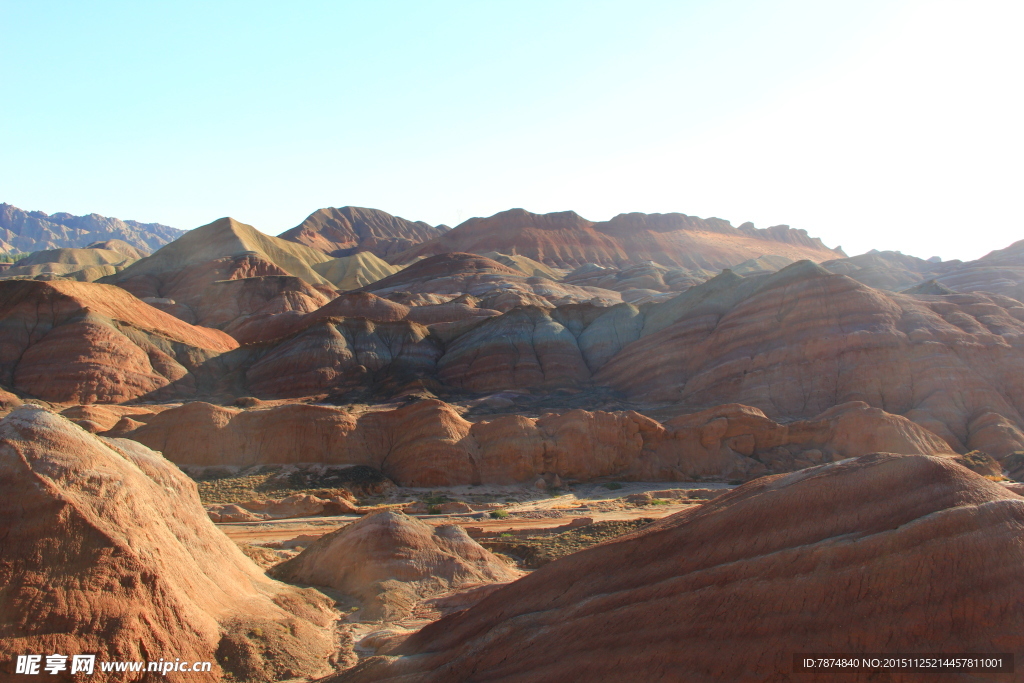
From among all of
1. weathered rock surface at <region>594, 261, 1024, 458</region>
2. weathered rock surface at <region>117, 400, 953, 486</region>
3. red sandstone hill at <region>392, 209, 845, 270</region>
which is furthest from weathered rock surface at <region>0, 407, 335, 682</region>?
red sandstone hill at <region>392, 209, 845, 270</region>

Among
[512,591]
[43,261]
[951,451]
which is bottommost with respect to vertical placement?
[951,451]

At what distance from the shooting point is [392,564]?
43.6 ft

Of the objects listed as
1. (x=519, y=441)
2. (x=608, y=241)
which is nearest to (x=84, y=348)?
(x=519, y=441)

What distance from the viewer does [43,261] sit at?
12912 centimetres

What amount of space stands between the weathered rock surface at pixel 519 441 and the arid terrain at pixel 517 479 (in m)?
0.11

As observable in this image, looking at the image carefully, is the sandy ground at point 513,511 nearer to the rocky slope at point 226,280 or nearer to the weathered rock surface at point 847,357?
the weathered rock surface at point 847,357

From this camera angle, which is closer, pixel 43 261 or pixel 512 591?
pixel 512 591

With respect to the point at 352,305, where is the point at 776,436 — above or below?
below

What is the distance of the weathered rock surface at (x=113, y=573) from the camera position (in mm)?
7781

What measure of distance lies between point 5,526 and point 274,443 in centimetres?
1977

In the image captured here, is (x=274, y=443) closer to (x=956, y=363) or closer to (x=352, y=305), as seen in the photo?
(x=956, y=363)

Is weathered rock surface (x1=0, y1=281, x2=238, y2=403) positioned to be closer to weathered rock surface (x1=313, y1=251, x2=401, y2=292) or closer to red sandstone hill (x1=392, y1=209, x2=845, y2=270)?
weathered rock surface (x1=313, y1=251, x2=401, y2=292)

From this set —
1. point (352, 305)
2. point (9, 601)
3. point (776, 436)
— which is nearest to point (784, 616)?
point (9, 601)

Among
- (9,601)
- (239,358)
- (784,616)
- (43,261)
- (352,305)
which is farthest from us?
(43,261)
